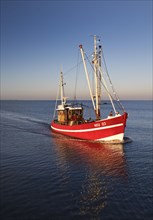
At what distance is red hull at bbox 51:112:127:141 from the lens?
36625mm

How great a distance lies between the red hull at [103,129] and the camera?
3662cm

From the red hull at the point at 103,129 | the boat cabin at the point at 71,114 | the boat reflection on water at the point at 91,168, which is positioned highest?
the boat cabin at the point at 71,114

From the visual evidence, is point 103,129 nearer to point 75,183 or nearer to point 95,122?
point 95,122

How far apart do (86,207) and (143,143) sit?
27.5 meters

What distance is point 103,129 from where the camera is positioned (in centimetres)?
3778

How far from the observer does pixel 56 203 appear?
1702cm

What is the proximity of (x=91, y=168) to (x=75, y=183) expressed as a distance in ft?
16.3

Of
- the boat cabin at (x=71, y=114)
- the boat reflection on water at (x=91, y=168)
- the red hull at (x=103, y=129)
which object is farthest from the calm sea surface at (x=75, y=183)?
the boat cabin at (x=71, y=114)

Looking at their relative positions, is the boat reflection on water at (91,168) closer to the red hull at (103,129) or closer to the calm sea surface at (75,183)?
the calm sea surface at (75,183)

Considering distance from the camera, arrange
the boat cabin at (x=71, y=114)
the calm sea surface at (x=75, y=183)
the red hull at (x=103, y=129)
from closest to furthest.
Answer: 1. the calm sea surface at (x=75, y=183)
2. the red hull at (x=103, y=129)
3. the boat cabin at (x=71, y=114)

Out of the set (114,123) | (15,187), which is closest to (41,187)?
(15,187)

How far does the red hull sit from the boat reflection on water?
1394mm

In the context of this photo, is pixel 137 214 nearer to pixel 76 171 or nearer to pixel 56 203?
pixel 56 203

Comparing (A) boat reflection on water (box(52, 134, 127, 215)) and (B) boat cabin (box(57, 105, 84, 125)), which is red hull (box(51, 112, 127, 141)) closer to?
(A) boat reflection on water (box(52, 134, 127, 215))
